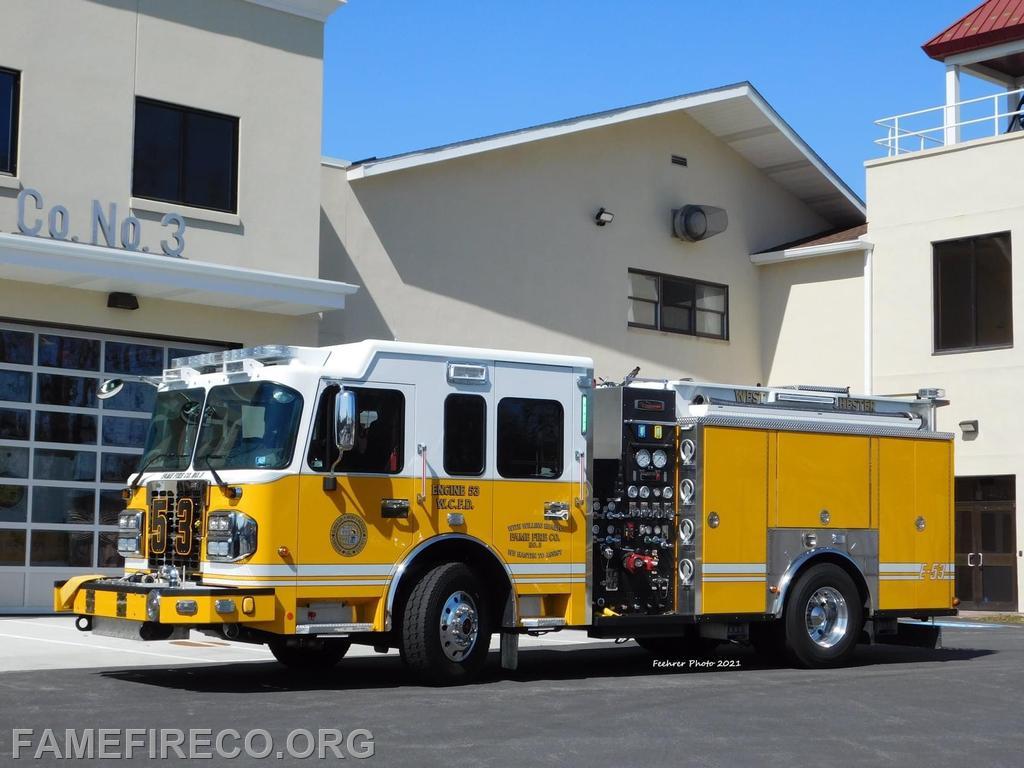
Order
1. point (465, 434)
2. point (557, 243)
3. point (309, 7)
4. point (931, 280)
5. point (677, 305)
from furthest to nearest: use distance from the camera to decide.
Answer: point (677, 305)
point (931, 280)
point (557, 243)
point (309, 7)
point (465, 434)

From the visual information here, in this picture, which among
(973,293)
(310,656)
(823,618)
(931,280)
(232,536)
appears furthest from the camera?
(931,280)

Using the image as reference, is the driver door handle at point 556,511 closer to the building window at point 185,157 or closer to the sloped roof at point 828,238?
the building window at point 185,157

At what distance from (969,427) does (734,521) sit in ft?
41.2

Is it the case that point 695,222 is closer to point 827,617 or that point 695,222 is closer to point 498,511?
point 827,617

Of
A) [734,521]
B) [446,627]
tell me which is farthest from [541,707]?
[734,521]

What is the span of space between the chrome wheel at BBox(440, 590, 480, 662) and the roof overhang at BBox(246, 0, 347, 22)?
1099 cm

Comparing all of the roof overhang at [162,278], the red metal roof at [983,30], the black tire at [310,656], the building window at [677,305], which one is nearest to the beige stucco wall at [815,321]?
the building window at [677,305]

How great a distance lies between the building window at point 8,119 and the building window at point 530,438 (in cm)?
828

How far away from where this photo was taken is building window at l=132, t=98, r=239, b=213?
62.4 ft

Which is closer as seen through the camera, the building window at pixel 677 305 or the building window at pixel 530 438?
the building window at pixel 530 438

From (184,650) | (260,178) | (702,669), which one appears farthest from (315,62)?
(702,669)

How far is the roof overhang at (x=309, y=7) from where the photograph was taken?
20.2m

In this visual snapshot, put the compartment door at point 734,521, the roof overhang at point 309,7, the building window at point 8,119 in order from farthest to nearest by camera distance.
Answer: the roof overhang at point 309,7 → the building window at point 8,119 → the compartment door at point 734,521

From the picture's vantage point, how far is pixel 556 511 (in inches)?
500
